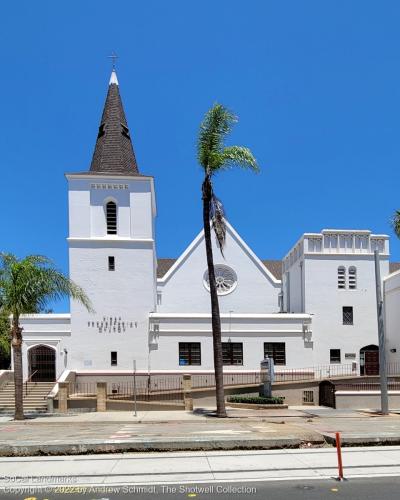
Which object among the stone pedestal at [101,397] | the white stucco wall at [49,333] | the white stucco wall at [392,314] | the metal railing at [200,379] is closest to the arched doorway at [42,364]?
the white stucco wall at [49,333]

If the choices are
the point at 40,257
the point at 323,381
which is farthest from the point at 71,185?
the point at 323,381

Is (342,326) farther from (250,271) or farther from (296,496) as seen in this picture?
(296,496)

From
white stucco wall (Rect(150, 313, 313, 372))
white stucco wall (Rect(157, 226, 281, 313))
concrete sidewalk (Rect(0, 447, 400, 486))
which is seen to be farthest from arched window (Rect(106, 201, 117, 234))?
concrete sidewalk (Rect(0, 447, 400, 486))

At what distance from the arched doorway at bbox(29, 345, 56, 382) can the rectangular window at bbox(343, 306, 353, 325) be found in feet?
62.7

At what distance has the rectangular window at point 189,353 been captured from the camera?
33438 mm

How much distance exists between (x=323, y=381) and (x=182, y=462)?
2073 cm

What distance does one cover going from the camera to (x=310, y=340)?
34500 mm

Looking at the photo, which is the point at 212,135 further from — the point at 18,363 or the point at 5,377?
the point at 5,377

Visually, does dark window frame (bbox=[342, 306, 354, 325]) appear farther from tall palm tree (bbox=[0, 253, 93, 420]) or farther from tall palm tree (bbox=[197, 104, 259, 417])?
tall palm tree (bbox=[0, 253, 93, 420])

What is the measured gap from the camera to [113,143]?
3697 cm

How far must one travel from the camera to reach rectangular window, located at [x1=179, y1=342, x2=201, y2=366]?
1316 inches

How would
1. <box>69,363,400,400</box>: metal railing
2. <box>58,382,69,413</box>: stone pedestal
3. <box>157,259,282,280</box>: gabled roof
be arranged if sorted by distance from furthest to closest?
<box>157,259,282,280</box>: gabled roof
<box>69,363,400,400</box>: metal railing
<box>58,382,69,413</box>: stone pedestal

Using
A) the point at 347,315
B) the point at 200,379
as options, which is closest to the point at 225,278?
the point at 347,315

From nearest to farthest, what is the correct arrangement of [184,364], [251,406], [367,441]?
[367,441], [251,406], [184,364]
